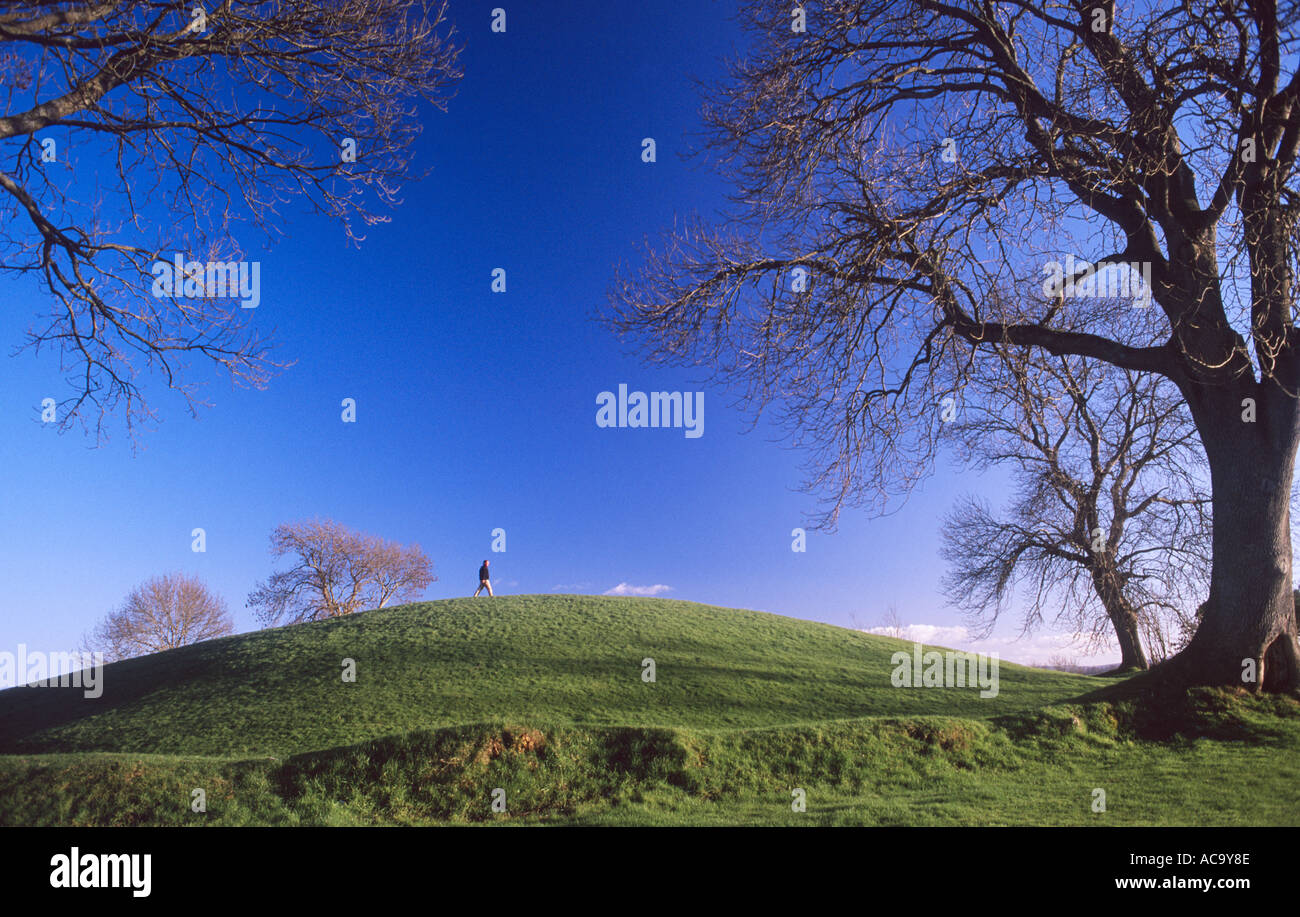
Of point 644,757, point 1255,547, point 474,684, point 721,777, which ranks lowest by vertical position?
point 474,684

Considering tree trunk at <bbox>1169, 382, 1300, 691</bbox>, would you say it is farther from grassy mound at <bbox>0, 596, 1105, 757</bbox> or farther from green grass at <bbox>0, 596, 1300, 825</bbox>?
grassy mound at <bbox>0, 596, 1105, 757</bbox>

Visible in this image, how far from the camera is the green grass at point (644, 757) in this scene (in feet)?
34.1

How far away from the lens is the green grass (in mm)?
10391

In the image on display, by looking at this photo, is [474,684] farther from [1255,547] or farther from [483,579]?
[1255,547]

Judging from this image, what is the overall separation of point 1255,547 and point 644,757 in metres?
11.5

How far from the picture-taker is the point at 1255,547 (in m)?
12.3

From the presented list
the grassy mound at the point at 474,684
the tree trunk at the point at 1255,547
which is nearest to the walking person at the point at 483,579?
the grassy mound at the point at 474,684

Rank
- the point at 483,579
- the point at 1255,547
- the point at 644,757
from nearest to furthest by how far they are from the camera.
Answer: the point at 1255,547
the point at 644,757
the point at 483,579

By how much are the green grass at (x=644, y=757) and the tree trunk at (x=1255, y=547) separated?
712 millimetres

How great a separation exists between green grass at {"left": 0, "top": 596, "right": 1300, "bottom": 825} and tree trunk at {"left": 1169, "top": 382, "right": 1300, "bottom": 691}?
2.33 feet

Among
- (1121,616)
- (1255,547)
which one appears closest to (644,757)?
(1255,547)

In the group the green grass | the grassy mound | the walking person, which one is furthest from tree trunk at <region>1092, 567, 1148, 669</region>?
the walking person

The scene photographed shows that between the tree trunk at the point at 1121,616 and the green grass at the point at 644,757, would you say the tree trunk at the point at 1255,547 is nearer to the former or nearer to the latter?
the green grass at the point at 644,757
